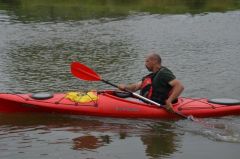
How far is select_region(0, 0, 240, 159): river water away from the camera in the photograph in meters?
7.11

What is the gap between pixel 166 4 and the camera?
89.5 feet

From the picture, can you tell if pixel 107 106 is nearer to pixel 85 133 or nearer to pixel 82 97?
pixel 82 97

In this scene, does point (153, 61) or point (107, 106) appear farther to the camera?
point (107, 106)

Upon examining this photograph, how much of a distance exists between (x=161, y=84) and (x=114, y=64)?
200 inches

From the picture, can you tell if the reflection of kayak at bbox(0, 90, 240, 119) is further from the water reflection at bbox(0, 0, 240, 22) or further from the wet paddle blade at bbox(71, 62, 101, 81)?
the water reflection at bbox(0, 0, 240, 22)

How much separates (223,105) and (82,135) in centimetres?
248

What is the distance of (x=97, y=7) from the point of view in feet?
87.2

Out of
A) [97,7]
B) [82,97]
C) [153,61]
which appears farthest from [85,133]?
[97,7]

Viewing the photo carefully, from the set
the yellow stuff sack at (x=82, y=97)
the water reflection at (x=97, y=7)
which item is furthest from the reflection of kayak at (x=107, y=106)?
the water reflection at (x=97, y=7)

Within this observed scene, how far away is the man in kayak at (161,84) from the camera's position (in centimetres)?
801

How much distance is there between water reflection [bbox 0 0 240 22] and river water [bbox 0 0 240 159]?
0.18 feet

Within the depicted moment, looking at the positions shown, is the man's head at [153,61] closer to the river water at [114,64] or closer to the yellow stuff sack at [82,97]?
the river water at [114,64]

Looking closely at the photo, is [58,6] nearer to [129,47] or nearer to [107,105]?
[129,47]

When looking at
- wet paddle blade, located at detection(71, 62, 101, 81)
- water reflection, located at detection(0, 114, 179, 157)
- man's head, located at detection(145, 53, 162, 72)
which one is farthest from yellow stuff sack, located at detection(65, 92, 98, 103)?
man's head, located at detection(145, 53, 162, 72)
